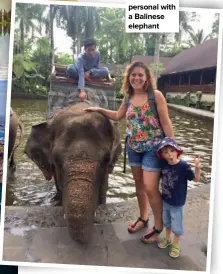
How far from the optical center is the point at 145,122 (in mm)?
1569

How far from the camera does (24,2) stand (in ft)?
5.19

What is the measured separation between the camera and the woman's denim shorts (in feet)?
5.15

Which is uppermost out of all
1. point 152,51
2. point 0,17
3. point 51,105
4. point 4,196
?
point 0,17

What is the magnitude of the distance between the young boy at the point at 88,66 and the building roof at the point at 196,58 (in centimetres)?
27

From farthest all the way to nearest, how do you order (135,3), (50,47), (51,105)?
1. (51,105)
2. (50,47)
3. (135,3)

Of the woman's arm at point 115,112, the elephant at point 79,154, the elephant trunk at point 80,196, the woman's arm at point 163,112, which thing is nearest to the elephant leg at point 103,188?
the elephant at point 79,154

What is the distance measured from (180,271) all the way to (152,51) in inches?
35.2

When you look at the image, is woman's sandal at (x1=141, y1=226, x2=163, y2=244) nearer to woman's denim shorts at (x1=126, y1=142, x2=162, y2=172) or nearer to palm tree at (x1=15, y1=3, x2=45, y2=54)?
woman's denim shorts at (x1=126, y1=142, x2=162, y2=172)

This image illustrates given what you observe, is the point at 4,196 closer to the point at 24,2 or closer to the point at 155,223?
the point at 155,223

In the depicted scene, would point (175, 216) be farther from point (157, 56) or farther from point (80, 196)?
point (157, 56)

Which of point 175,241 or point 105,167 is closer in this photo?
point 175,241

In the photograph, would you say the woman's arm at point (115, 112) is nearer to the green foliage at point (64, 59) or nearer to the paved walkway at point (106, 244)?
the green foliage at point (64, 59)

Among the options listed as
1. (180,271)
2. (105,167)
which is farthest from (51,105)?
(180,271)

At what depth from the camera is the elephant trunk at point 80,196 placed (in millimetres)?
1512
